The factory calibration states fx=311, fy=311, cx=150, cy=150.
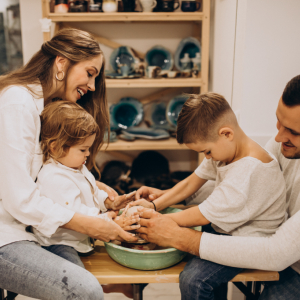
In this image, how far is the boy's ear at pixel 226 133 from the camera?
1.21 m

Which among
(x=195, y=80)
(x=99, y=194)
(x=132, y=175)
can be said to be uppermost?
(x=195, y=80)

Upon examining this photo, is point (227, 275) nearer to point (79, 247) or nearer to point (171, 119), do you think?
point (79, 247)

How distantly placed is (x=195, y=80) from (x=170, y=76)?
8.8 inches

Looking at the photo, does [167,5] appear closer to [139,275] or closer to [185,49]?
[185,49]

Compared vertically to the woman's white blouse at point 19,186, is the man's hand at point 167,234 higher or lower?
lower

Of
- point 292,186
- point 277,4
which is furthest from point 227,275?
point 277,4

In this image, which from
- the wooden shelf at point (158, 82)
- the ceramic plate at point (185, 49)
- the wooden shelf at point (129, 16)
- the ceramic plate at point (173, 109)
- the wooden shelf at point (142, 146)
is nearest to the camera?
the wooden shelf at point (129, 16)

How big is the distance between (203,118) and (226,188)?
29 centimetres

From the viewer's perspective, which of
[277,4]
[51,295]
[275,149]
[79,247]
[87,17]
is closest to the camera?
[51,295]

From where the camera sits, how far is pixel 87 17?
2596 millimetres

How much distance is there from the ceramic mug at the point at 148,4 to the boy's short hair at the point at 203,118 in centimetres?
169

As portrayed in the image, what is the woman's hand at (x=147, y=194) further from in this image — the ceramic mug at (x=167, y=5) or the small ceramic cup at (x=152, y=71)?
the ceramic mug at (x=167, y=5)

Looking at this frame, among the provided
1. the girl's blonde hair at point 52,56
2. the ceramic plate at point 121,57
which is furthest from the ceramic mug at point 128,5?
the girl's blonde hair at point 52,56

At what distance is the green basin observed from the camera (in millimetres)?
1103
